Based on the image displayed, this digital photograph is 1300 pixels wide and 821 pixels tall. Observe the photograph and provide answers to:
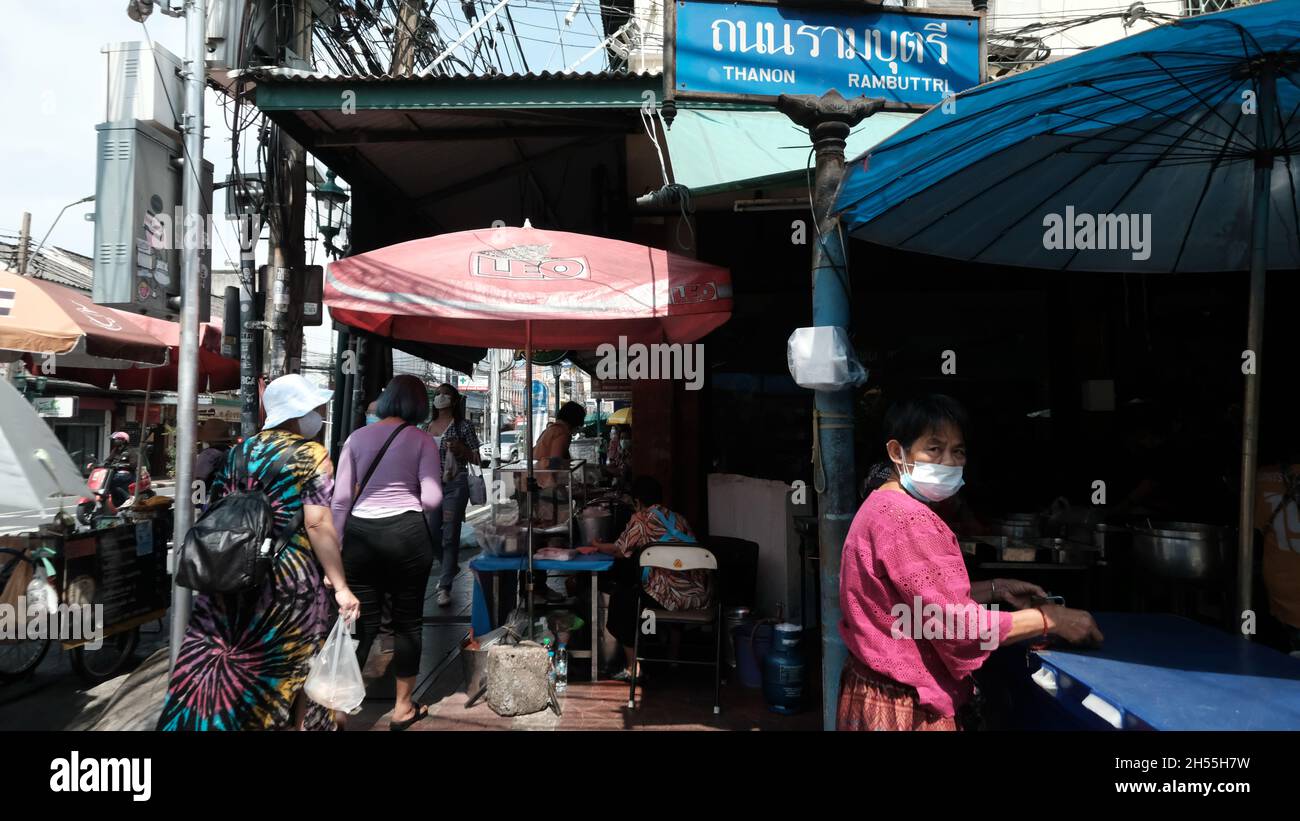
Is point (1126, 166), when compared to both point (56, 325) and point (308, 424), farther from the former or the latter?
point (56, 325)

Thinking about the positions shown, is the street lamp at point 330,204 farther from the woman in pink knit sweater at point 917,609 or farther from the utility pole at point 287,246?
the woman in pink knit sweater at point 917,609

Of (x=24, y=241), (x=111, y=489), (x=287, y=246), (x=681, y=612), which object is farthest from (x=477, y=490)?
(x=24, y=241)

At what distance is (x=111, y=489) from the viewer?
852 centimetres

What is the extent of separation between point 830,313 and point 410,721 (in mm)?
3379

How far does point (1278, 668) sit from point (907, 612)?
5.23ft

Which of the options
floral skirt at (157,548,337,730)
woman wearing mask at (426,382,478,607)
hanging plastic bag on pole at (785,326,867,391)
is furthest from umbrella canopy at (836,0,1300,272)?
woman wearing mask at (426,382,478,607)

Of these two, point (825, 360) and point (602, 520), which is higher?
point (825, 360)

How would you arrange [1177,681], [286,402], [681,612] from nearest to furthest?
[1177,681]
[286,402]
[681,612]

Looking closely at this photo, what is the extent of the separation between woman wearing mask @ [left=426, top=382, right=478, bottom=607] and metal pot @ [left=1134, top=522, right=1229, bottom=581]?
5.62 meters

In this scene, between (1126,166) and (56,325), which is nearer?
(1126,166)

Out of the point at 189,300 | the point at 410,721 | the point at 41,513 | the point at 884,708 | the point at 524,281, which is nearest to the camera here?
the point at 884,708

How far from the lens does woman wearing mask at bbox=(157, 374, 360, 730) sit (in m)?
2.84

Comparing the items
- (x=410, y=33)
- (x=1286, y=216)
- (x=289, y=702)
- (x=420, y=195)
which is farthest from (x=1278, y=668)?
(x=410, y=33)
